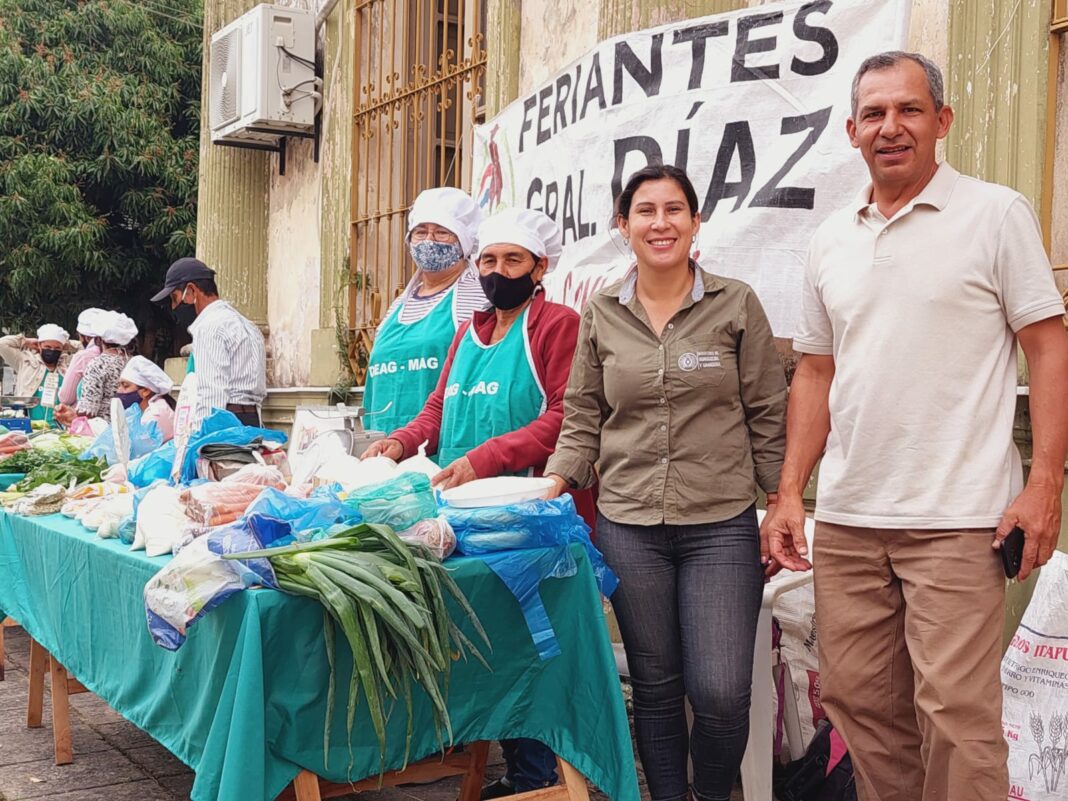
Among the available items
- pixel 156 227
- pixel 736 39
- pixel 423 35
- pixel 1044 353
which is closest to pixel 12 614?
pixel 736 39

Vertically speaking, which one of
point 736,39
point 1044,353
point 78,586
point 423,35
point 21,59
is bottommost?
point 78,586

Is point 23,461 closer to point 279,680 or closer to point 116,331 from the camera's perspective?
point 279,680

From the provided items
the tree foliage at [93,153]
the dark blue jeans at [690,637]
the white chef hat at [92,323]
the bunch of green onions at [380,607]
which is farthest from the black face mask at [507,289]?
the tree foliage at [93,153]

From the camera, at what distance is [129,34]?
1570 cm

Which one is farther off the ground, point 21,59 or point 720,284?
point 21,59

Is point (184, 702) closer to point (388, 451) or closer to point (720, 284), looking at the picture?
point (388, 451)

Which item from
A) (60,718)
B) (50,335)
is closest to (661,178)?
(60,718)

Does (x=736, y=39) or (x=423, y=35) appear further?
(x=423, y=35)

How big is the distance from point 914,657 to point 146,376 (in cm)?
574

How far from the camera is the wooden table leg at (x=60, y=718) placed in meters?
3.88

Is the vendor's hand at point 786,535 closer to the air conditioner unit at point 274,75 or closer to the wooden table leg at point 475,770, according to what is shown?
the wooden table leg at point 475,770

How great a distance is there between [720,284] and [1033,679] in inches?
50.1

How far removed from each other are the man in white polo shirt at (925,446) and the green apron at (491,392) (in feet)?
3.05

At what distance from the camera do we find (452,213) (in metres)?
3.91
